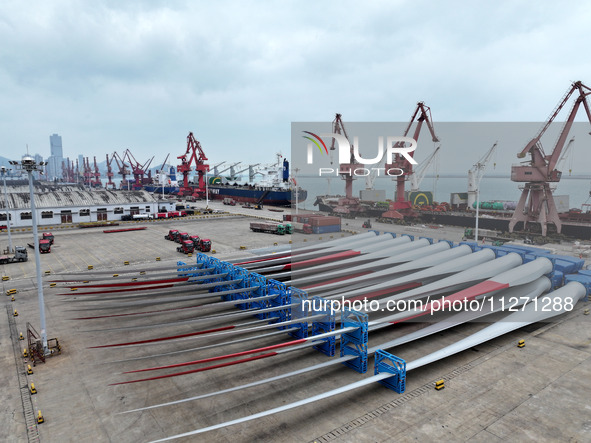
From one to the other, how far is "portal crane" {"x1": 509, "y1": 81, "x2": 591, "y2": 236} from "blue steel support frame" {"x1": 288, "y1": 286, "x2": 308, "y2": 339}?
141ft

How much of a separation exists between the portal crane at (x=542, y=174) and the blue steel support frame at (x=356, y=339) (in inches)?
1719

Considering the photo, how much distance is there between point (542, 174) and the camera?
50.3 meters

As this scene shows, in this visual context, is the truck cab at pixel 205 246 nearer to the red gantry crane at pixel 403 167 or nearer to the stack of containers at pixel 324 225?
the stack of containers at pixel 324 225

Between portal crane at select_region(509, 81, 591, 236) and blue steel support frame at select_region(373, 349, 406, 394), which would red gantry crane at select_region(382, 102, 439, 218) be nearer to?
portal crane at select_region(509, 81, 591, 236)

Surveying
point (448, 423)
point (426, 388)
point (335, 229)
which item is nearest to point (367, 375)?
point (426, 388)

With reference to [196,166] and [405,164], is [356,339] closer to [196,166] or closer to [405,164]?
[405,164]

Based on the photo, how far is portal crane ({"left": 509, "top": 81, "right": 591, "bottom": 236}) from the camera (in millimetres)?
47656

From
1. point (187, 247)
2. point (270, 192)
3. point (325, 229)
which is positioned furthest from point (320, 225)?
point (270, 192)

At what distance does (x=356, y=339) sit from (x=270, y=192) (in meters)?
91.9

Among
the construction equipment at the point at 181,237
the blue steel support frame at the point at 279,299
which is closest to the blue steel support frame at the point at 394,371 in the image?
the blue steel support frame at the point at 279,299

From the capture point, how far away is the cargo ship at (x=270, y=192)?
343ft

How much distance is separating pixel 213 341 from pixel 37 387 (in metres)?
7.99

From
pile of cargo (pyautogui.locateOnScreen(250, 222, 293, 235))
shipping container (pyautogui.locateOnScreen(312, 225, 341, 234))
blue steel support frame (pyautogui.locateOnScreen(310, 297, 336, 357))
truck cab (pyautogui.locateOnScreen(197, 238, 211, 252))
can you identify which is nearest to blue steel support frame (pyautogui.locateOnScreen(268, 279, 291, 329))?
blue steel support frame (pyautogui.locateOnScreen(310, 297, 336, 357))

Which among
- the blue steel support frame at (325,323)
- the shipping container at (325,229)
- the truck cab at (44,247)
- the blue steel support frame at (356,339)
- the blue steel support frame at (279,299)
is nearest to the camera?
the blue steel support frame at (356,339)
